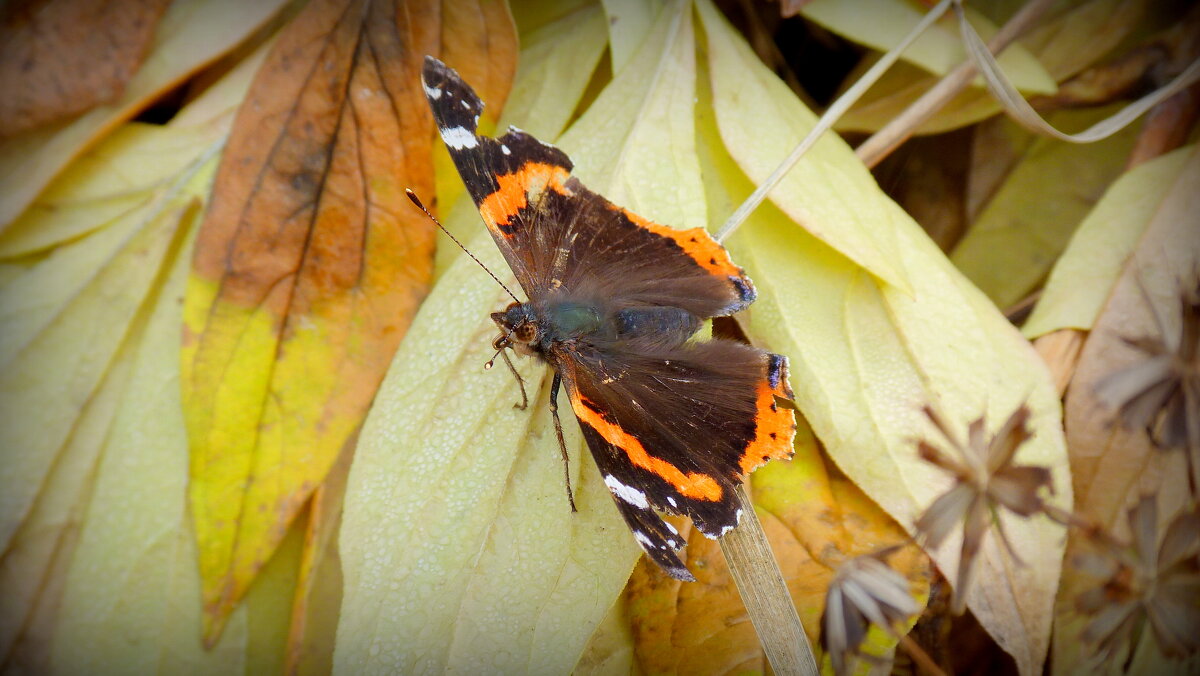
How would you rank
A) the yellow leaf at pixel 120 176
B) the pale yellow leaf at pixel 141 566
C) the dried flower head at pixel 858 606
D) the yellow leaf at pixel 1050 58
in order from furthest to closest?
the yellow leaf at pixel 1050 58, the yellow leaf at pixel 120 176, the pale yellow leaf at pixel 141 566, the dried flower head at pixel 858 606

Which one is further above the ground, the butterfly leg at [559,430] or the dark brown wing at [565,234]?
the dark brown wing at [565,234]

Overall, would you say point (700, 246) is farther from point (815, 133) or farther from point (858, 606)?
point (858, 606)

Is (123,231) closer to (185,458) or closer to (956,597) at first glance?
(185,458)

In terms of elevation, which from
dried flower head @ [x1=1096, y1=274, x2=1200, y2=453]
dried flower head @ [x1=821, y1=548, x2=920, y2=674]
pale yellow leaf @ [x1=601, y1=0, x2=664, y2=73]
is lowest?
→ dried flower head @ [x1=821, y1=548, x2=920, y2=674]

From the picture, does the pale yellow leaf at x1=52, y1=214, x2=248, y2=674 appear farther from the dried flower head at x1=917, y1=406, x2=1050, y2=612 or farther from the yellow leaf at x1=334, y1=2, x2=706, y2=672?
the dried flower head at x1=917, y1=406, x2=1050, y2=612

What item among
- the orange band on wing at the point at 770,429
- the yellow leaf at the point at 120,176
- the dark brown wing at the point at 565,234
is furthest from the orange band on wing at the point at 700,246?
the yellow leaf at the point at 120,176

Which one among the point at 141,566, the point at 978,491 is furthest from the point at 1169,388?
the point at 141,566

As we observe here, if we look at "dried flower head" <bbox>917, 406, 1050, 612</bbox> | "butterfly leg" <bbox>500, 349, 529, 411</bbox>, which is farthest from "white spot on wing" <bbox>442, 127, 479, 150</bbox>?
"dried flower head" <bbox>917, 406, 1050, 612</bbox>

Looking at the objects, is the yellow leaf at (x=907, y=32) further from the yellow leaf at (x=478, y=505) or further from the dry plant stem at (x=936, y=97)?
the yellow leaf at (x=478, y=505)
